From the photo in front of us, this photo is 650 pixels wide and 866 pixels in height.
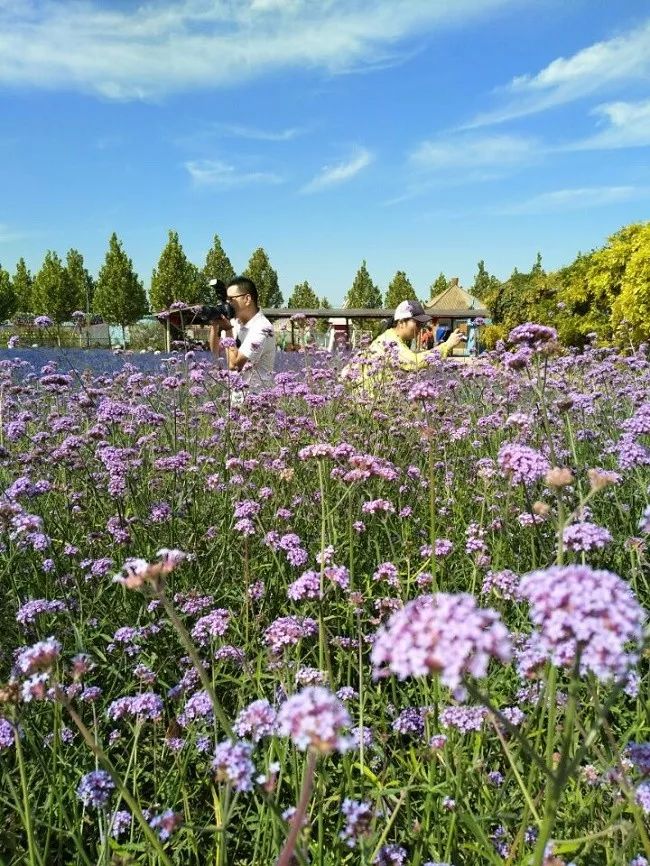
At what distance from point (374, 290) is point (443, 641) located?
177 feet

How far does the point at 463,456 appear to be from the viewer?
4832 millimetres

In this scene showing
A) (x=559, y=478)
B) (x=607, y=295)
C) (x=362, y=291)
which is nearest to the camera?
(x=559, y=478)

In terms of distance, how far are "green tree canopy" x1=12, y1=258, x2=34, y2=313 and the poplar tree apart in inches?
358

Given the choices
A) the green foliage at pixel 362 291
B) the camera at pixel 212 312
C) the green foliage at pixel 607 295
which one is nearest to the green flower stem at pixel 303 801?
the camera at pixel 212 312

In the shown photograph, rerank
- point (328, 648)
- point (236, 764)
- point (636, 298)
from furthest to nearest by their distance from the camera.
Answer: point (636, 298) < point (328, 648) < point (236, 764)

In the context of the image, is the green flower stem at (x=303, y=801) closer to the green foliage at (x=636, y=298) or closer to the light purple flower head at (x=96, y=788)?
the light purple flower head at (x=96, y=788)

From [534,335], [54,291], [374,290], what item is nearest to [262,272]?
[374,290]

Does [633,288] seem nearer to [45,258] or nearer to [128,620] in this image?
A: [128,620]

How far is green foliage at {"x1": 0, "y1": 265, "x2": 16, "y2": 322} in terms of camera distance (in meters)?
41.2

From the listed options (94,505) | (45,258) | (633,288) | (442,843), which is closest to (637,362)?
(94,505)

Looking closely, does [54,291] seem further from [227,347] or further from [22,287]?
[227,347]

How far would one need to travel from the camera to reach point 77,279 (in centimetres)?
4075

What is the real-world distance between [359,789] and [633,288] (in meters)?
11.4

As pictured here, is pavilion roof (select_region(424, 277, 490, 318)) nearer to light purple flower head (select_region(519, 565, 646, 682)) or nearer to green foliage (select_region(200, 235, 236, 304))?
green foliage (select_region(200, 235, 236, 304))
